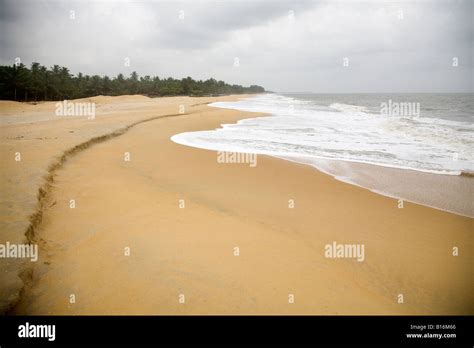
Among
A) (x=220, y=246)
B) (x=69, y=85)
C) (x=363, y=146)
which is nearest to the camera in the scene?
(x=220, y=246)

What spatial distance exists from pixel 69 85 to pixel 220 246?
6674 cm

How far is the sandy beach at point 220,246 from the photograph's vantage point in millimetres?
3287

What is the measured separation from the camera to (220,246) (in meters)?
4.27

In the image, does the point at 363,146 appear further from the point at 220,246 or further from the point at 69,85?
the point at 69,85

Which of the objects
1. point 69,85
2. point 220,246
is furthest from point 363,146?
point 69,85

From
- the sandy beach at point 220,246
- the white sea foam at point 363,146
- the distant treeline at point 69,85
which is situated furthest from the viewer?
the distant treeline at point 69,85

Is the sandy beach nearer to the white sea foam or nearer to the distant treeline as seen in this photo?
the white sea foam

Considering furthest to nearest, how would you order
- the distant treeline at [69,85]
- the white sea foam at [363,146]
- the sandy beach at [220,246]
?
the distant treeline at [69,85] → the white sea foam at [363,146] → the sandy beach at [220,246]

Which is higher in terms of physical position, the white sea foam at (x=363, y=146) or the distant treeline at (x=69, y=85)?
the distant treeline at (x=69, y=85)

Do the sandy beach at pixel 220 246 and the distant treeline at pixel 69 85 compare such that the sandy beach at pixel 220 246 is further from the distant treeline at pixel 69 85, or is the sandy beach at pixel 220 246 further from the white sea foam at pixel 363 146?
the distant treeline at pixel 69 85

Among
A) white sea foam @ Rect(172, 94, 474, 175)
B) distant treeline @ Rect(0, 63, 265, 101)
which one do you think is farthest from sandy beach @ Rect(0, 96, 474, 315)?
distant treeline @ Rect(0, 63, 265, 101)

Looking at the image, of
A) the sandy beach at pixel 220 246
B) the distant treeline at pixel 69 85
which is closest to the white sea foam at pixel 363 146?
the sandy beach at pixel 220 246

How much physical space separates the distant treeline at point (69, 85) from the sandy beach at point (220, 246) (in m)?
53.2
